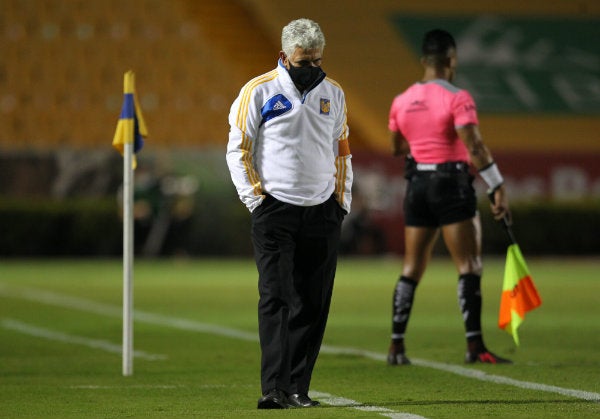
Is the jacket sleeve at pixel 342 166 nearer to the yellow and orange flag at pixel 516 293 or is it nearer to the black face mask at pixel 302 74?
the black face mask at pixel 302 74

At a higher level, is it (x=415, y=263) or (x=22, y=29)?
(x=22, y=29)

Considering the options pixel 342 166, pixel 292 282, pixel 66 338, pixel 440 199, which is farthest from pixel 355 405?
pixel 66 338

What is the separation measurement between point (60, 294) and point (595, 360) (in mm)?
10339

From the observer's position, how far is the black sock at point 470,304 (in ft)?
33.1

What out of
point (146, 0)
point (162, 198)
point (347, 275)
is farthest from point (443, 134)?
point (146, 0)

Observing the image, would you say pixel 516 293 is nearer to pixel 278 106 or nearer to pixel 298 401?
pixel 298 401

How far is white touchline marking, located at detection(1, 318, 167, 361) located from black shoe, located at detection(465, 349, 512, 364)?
2369mm

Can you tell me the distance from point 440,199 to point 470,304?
0.80 metres

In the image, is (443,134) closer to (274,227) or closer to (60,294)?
(274,227)

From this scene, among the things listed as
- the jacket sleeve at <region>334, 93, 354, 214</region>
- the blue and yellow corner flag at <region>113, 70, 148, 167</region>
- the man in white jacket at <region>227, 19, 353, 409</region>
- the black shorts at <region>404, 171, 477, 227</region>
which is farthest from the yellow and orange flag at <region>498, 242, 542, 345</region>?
the blue and yellow corner flag at <region>113, 70, 148, 167</region>

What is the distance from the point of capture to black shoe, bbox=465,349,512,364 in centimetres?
999

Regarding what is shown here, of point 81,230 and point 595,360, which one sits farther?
point 81,230

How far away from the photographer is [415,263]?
10.2 m

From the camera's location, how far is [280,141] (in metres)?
7.46
